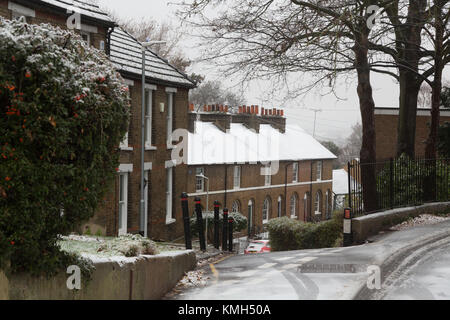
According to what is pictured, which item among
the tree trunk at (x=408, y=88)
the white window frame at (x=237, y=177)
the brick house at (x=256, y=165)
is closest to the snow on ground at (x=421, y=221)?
the tree trunk at (x=408, y=88)

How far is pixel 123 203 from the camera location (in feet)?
69.0

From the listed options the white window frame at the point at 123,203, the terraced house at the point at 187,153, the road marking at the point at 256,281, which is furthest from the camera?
the white window frame at the point at 123,203

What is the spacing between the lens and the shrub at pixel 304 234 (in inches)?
683

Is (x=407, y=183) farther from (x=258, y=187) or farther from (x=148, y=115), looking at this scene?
(x=258, y=187)

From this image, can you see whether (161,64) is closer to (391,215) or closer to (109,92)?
(391,215)

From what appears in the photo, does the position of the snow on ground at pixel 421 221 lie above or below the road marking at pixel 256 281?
above

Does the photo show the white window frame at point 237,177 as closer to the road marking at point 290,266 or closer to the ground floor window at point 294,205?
the ground floor window at point 294,205

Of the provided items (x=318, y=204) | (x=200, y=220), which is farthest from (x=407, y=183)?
(x=318, y=204)

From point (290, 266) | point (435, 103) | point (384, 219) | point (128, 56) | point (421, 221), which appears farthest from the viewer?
point (128, 56)

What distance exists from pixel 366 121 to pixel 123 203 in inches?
363

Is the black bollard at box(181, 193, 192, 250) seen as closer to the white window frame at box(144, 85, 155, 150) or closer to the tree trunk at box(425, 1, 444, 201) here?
the tree trunk at box(425, 1, 444, 201)

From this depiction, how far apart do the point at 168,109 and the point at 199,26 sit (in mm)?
7227

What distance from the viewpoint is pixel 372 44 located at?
19391 mm

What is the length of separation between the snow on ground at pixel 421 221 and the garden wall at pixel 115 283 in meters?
8.43
